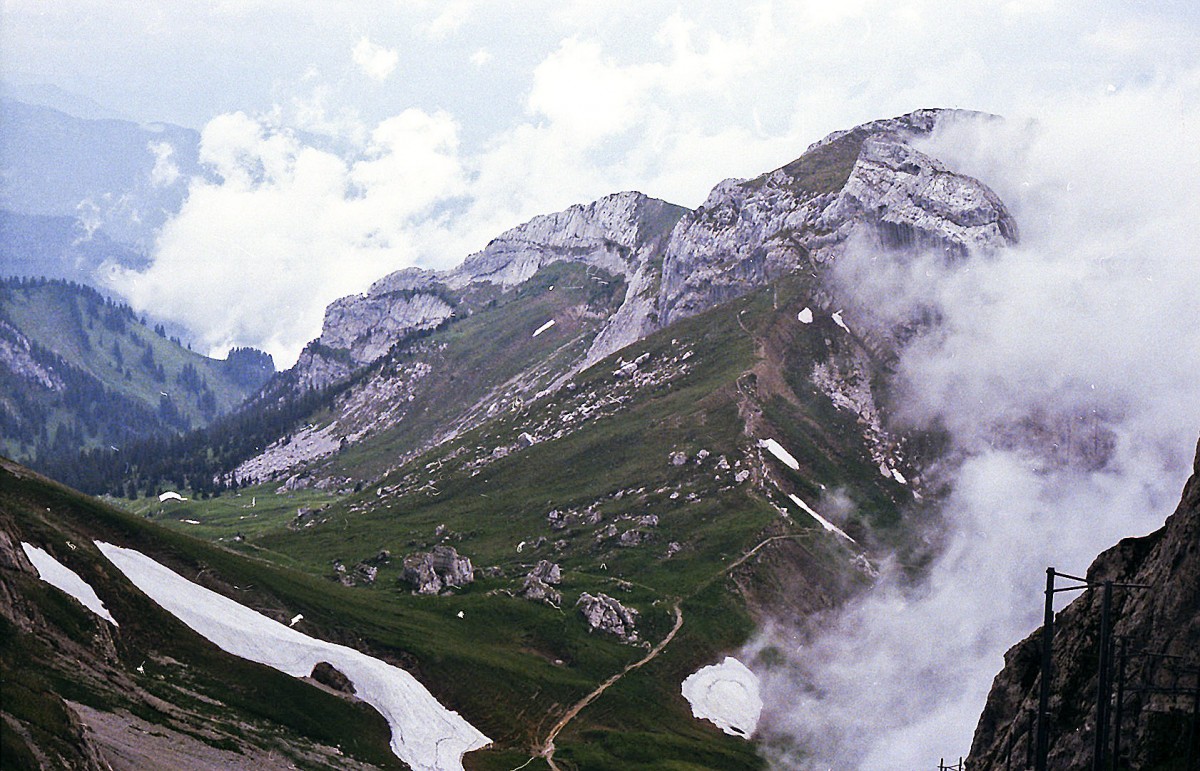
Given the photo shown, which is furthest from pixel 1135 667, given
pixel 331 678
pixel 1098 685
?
pixel 331 678

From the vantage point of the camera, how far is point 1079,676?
84.2 meters

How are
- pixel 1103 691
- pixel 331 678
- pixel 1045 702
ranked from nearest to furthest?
pixel 1103 691 → pixel 1045 702 → pixel 331 678

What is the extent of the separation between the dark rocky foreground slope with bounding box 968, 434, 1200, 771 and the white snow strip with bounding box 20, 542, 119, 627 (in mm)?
83349

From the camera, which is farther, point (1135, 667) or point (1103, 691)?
point (1135, 667)

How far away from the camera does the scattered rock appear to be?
15200cm

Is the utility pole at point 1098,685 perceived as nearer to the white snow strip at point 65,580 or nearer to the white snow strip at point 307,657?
the white snow strip at point 307,657

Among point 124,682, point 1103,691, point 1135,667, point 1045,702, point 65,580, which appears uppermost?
point 65,580

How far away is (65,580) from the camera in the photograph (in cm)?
12625

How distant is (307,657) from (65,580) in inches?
1382

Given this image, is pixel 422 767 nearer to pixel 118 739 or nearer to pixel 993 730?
pixel 118 739

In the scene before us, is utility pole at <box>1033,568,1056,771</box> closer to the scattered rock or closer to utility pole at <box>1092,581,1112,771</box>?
utility pole at <box>1092,581,1112,771</box>

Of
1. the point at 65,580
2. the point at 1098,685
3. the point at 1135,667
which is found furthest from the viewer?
the point at 65,580

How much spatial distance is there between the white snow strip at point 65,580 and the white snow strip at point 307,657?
49.0 feet

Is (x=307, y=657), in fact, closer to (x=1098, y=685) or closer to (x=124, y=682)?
(x=124, y=682)
